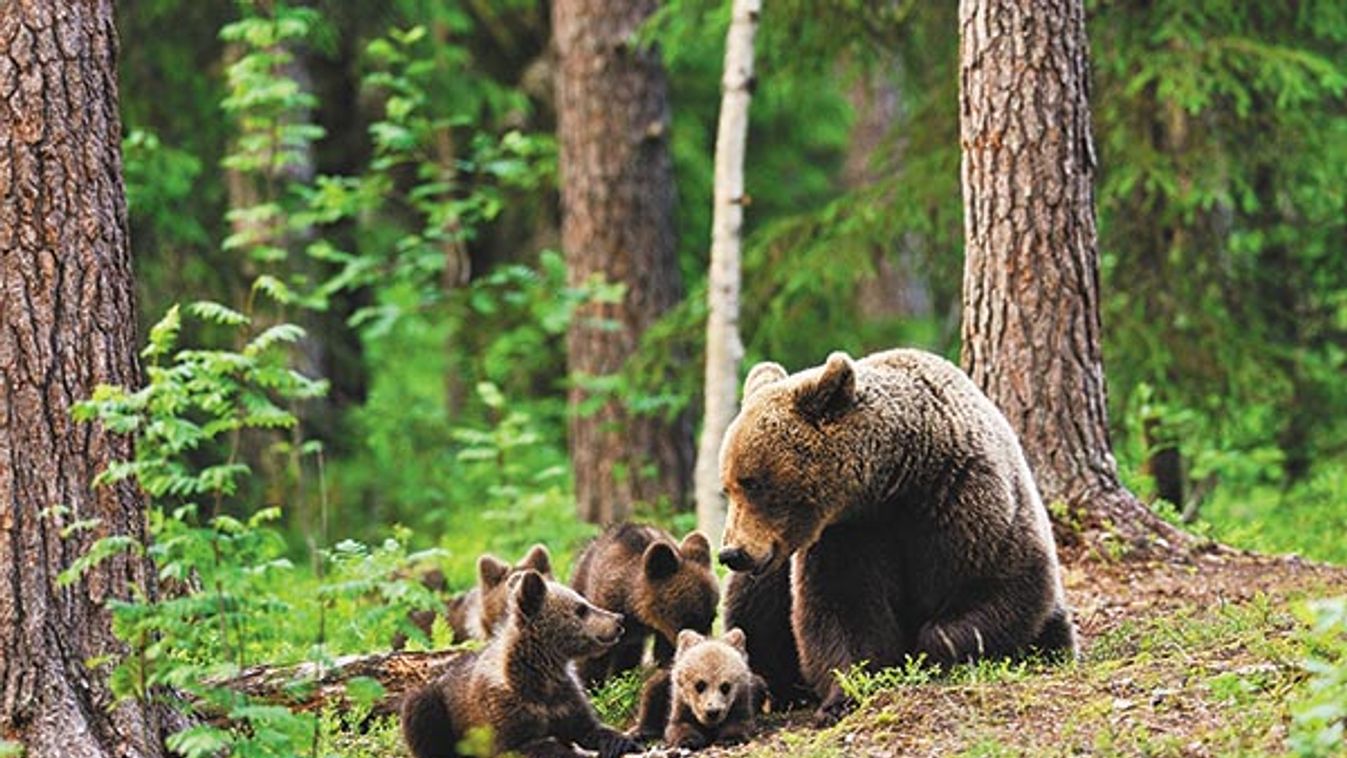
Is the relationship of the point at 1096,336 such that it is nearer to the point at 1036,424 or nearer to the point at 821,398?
the point at 1036,424

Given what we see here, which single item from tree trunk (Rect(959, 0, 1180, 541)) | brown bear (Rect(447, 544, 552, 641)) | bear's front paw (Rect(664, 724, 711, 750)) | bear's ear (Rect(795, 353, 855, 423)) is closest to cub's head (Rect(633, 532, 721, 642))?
brown bear (Rect(447, 544, 552, 641))

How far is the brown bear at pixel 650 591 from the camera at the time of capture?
9273 mm

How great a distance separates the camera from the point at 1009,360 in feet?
33.8

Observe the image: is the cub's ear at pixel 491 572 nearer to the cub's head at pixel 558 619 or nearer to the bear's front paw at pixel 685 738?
the cub's head at pixel 558 619

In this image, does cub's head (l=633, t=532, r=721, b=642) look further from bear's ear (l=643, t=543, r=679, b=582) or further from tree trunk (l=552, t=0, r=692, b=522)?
tree trunk (l=552, t=0, r=692, b=522)

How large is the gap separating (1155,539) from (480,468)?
776 centimetres

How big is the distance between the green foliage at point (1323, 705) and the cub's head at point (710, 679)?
2.33 m

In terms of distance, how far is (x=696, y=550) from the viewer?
9.44 m

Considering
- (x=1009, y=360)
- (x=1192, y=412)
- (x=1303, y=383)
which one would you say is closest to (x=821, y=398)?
(x=1009, y=360)

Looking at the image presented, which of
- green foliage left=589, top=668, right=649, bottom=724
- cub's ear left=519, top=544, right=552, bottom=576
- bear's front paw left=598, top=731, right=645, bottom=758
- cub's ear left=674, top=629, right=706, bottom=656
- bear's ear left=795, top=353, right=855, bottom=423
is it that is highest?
bear's ear left=795, top=353, right=855, bottom=423

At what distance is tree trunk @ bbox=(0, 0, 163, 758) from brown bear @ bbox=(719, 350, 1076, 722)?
250 cm

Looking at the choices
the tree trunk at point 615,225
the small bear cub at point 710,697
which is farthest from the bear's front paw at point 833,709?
the tree trunk at point 615,225

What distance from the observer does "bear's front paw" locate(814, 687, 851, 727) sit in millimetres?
7801

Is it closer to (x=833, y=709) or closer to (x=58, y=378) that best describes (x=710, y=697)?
(x=833, y=709)
